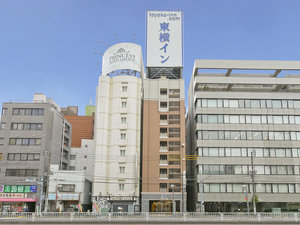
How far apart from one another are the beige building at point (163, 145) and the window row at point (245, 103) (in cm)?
588

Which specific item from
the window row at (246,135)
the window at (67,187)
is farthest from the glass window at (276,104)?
the window at (67,187)

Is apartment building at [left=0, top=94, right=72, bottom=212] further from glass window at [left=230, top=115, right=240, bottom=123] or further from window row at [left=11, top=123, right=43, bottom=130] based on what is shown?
glass window at [left=230, top=115, right=240, bottom=123]

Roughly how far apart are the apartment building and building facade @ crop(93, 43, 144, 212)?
1192 cm

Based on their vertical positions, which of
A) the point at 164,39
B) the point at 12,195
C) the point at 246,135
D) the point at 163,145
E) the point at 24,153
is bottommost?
the point at 12,195

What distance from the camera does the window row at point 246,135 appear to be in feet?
249

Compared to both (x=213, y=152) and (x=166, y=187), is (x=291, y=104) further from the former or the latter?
(x=166, y=187)

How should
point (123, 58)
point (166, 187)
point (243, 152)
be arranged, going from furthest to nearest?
1. point (123, 58)
2. point (243, 152)
3. point (166, 187)

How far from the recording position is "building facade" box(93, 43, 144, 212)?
74.1m

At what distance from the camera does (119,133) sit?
78000mm

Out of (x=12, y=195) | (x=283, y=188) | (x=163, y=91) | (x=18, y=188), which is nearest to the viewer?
(x=12, y=195)

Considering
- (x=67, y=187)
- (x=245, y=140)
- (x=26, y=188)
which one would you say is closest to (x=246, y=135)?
(x=245, y=140)

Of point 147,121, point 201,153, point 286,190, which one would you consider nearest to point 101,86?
point 147,121

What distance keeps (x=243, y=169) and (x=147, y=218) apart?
3954 cm

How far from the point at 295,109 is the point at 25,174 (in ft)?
207
